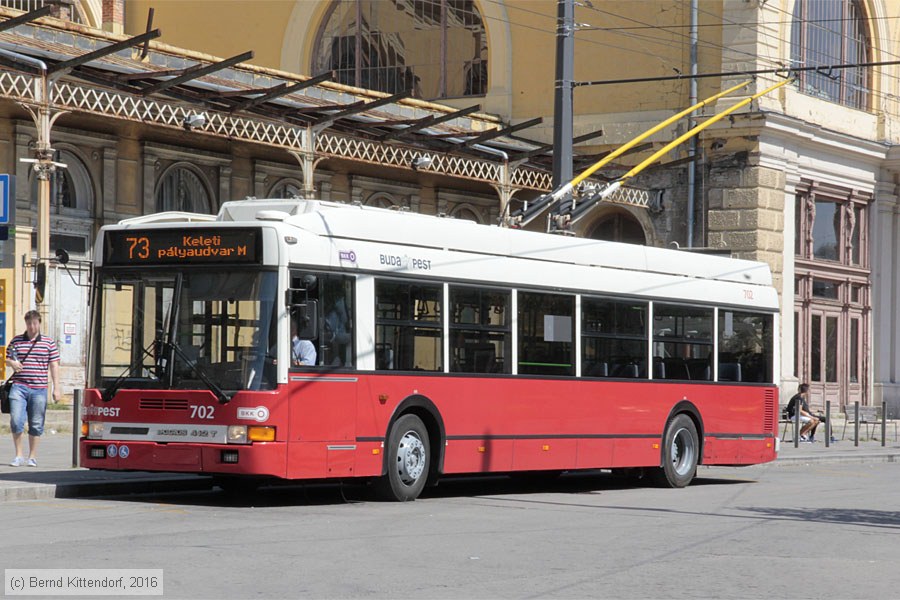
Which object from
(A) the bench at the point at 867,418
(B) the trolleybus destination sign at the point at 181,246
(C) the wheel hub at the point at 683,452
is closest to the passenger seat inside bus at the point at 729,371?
(C) the wheel hub at the point at 683,452

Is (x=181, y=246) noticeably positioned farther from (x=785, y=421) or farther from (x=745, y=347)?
(x=785, y=421)

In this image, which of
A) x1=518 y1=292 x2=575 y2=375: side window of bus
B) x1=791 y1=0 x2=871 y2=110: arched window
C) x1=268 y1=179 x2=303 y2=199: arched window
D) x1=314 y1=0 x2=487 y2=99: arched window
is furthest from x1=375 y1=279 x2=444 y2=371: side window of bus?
x1=314 y1=0 x2=487 y2=99: arched window

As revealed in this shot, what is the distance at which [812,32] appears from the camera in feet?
120

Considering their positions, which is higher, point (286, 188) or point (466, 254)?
point (286, 188)

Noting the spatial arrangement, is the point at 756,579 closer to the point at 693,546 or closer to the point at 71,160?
the point at 693,546

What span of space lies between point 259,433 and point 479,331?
315cm

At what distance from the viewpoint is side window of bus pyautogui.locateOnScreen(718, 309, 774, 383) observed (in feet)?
65.6

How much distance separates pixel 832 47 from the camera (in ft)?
123

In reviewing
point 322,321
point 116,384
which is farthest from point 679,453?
point 116,384

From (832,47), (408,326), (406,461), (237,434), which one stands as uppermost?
(832,47)

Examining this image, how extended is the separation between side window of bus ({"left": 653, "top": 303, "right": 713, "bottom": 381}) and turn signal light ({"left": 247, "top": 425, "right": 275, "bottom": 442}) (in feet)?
20.3

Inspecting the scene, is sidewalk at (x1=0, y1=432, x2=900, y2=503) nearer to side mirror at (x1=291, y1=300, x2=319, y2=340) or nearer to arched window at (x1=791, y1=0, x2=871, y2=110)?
side mirror at (x1=291, y1=300, x2=319, y2=340)

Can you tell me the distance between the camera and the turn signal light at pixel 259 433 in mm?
13992

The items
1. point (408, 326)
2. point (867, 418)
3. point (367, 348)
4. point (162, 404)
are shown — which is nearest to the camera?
point (162, 404)
